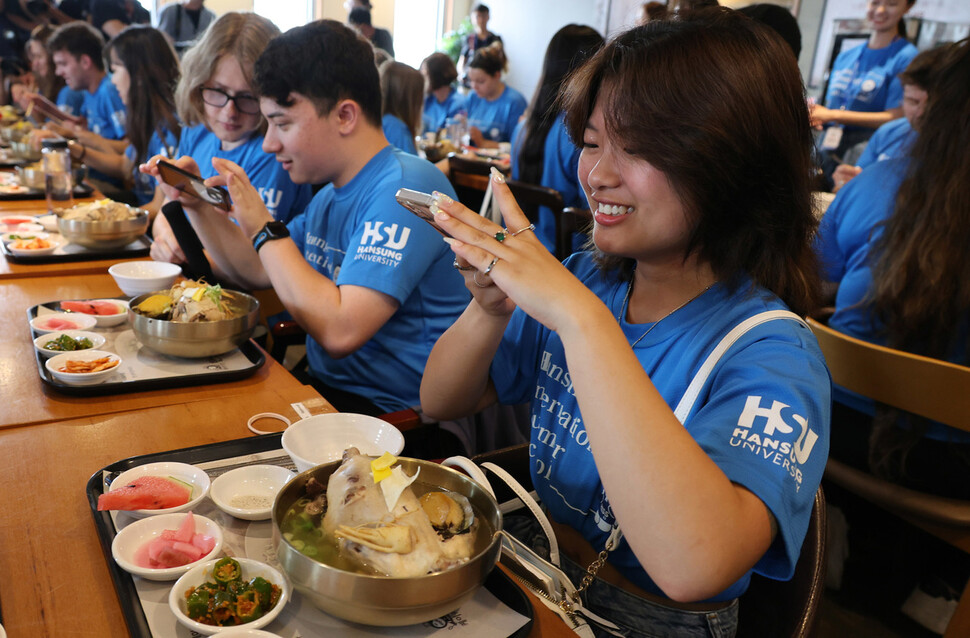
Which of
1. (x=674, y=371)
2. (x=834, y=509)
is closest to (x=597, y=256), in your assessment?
(x=674, y=371)

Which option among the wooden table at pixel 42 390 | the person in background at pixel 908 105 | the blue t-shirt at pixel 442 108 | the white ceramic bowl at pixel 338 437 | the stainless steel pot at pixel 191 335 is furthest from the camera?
the blue t-shirt at pixel 442 108

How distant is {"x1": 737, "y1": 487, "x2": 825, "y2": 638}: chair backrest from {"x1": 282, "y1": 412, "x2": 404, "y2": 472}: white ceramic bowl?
24.1 inches

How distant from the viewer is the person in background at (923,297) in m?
1.77

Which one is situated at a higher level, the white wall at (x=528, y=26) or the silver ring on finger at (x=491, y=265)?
the white wall at (x=528, y=26)

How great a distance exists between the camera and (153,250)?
2.25 meters

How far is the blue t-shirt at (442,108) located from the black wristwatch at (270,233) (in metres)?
5.91

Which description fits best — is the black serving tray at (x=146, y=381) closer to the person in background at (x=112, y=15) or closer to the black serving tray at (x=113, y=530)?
the black serving tray at (x=113, y=530)

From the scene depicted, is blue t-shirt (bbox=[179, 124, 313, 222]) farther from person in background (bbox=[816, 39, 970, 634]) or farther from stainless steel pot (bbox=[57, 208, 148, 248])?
person in background (bbox=[816, 39, 970, 634])

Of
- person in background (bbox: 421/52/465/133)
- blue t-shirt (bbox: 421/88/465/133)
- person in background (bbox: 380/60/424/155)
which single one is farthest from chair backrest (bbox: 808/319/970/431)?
blue t-shirt (bbox: 421/88/465/133)

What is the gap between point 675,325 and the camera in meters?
1.14

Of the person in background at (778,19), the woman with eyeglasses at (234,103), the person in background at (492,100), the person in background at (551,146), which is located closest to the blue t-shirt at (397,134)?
the person in background at (551,146)

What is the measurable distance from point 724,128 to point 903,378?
88 centimetres

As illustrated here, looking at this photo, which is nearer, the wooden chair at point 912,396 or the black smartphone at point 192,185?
the wooden chair at point 912,396

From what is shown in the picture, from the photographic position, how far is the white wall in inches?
380
